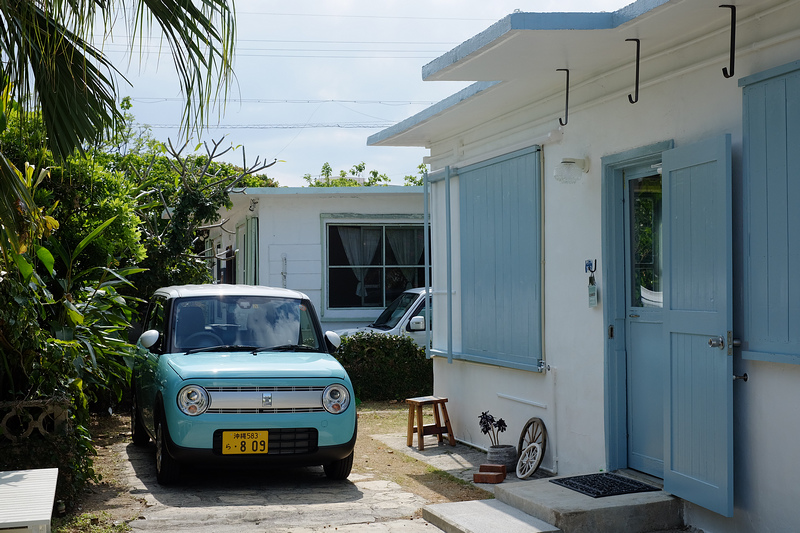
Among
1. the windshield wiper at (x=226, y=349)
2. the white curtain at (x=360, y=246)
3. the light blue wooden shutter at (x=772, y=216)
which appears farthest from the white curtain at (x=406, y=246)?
the light blue wooden shutter at (x=772, y=216)

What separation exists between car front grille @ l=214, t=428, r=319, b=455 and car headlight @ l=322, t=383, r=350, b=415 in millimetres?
230

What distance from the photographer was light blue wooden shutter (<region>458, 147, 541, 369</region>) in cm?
798

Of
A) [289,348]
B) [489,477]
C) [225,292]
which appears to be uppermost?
[225,292]

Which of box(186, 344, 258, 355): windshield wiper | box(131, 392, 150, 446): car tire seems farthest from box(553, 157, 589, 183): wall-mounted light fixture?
box(131, 392, 150, 446): car tire

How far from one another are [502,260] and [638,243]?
1.98 m

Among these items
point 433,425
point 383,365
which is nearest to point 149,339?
point 433,425

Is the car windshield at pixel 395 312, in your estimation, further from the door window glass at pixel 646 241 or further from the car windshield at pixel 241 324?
the door window glass at pixel 646 241

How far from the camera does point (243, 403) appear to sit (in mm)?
7008

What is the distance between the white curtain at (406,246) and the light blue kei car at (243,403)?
802 cm

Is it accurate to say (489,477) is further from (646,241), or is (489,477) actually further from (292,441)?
(646,241)

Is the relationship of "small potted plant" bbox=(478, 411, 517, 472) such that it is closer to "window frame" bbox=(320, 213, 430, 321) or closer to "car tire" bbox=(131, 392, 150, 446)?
"car tire" bbox=(131, 392, 150, 446)

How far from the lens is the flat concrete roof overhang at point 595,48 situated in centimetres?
532

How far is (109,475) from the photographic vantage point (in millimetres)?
7719

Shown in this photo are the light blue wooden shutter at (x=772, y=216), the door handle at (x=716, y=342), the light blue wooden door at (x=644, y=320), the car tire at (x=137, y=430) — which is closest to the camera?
the light blue wooden shutter at (x=772, y=216)
